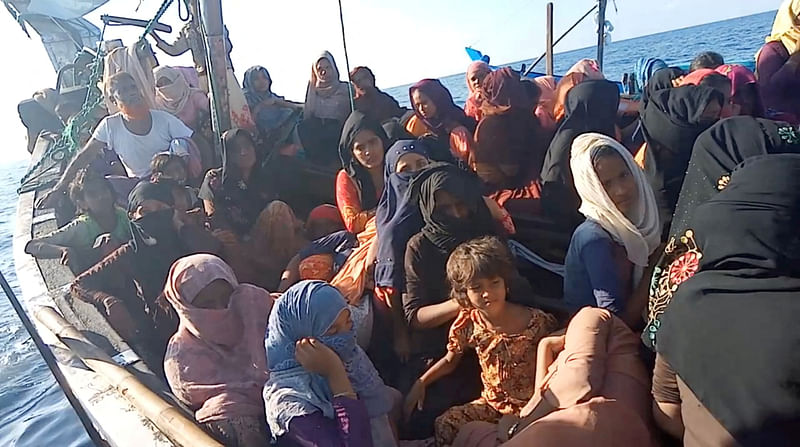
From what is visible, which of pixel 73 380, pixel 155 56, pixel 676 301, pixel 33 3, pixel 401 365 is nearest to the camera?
pixel 676 301

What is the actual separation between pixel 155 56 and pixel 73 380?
5.33m

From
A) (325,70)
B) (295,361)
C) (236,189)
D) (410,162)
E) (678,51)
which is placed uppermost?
(325,70)

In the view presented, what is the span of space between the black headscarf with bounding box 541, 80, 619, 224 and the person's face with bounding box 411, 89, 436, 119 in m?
0.96

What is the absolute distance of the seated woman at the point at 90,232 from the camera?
3.68 metres

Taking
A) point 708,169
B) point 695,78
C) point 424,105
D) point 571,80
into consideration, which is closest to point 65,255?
point 424,105

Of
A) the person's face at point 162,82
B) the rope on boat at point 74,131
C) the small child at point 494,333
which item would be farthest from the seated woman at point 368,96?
the small child at point 494,333

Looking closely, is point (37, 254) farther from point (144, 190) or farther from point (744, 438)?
point (744, 438)

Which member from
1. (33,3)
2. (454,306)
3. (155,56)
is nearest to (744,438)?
(454,306)

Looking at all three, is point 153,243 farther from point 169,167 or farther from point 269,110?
point 269,110

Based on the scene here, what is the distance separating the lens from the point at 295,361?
200 cm

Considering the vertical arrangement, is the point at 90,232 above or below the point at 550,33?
below

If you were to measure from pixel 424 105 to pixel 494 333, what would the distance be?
86.3 inches

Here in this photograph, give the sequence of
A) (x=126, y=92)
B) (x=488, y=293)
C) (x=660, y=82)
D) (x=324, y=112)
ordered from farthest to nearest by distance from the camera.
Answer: (x=324, y=112)
(x=126, y=92)
(x=660, y=82)
(x=488, y=293)

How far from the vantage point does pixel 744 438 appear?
1354mm
